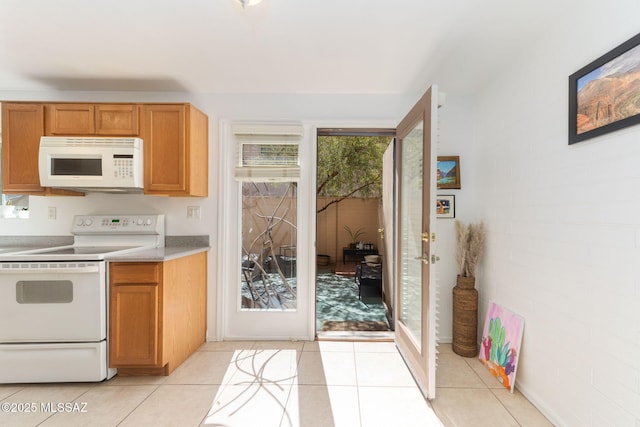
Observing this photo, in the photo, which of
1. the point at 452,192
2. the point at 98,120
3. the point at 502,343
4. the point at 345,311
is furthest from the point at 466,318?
the point at 98,120

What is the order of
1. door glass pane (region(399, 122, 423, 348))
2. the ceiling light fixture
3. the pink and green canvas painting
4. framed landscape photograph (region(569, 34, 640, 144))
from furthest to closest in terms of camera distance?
1. door glass pane (region(399, 122, 423, 348))
2. the pink and green canvas painting
3. the ceiling light fixture
4. framed landscape photograph (region(569, 34, 640, 144))

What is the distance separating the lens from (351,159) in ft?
18.7

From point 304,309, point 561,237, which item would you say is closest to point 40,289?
point 304,309

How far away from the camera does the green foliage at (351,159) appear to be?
5.64 metres

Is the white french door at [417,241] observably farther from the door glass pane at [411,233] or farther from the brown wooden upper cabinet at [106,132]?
the brown wooden upper cabinet at [106,132]

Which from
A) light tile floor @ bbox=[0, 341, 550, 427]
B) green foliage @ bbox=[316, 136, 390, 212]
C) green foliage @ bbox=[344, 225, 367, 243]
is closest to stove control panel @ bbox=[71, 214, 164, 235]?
light tile floor @ bbox=[0, 341, 550, 427]

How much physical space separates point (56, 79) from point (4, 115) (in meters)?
0.49

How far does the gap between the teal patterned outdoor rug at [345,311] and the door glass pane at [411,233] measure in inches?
29.8

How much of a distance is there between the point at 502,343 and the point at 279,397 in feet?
5.45

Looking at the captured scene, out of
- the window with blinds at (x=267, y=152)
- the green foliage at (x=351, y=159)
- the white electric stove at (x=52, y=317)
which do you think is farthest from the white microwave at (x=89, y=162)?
the green foliage at (x=351, y=159)

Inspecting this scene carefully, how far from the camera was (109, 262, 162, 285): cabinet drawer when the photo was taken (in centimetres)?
214

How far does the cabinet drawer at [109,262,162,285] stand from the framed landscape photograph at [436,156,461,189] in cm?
252

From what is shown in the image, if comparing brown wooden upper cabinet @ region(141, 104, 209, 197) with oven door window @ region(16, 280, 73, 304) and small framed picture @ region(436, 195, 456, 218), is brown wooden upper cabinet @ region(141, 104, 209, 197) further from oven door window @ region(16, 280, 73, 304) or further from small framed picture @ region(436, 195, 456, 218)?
small framed picture @ region(436, 195, 456, 218)

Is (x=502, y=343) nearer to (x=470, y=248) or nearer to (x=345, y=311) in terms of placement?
(x=470, y=248)
